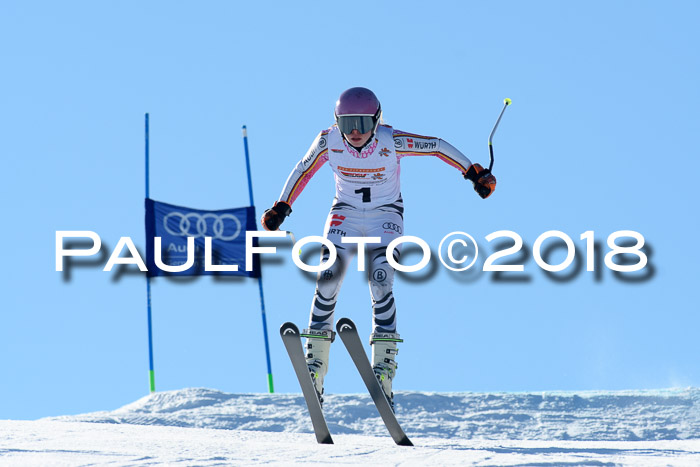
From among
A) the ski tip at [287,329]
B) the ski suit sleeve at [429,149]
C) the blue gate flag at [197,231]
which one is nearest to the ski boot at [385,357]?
the ski tip at [287,329]

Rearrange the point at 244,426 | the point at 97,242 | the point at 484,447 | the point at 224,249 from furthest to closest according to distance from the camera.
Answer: the point at 224,249 → the point at 244,426 → the point at 97,242 → the point at 484,447

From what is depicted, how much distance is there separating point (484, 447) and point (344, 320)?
1345 millimetres

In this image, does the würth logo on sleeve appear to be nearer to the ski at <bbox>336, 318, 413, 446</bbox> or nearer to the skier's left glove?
the ski at <bbox>336, 318, 413, 446</bbox>

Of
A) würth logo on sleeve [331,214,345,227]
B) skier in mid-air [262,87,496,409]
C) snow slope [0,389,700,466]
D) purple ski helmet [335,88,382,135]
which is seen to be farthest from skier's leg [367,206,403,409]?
purple ski helmet [335,88,382,135]

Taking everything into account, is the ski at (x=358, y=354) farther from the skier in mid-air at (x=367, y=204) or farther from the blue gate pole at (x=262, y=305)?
the blue gate pole at (x=262, y=305)

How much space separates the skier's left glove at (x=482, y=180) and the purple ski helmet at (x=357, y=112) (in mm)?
866

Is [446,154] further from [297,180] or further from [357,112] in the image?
[297,180]

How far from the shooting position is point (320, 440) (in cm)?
684

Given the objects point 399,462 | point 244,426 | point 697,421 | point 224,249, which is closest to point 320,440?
point 399,462

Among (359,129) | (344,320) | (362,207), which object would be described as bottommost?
(344,320)

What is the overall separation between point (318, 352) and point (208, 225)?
11.2 meters

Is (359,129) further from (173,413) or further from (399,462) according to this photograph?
(173,413)

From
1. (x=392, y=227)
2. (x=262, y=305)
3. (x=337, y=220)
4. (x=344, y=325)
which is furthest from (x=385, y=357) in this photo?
(x=262, y=305)

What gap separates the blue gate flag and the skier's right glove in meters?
10.2
